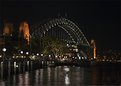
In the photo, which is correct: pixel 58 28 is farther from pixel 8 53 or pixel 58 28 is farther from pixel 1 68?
pixel 1 68

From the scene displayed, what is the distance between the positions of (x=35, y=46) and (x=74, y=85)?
10257 cm

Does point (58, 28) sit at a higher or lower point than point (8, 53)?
higher

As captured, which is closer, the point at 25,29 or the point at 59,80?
the point at 59,80

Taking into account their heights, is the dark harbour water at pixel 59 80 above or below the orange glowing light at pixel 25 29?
below

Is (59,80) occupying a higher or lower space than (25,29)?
lower

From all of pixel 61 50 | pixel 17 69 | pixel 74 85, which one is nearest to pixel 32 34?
pixel 61 50

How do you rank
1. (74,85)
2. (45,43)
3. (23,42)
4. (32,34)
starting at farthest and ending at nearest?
(32,34)
(23,42)
(45,43)
(74,85)

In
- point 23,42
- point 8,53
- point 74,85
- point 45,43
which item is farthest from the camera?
point 23,42

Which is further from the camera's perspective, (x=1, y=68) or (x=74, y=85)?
(x=1, y=68)

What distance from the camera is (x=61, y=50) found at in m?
158

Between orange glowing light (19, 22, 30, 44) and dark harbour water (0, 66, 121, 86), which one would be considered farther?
orange glowing light (19, 22, 30, 44)

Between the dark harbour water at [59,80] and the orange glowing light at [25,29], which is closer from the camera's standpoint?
the dark harbour water at [59,80]

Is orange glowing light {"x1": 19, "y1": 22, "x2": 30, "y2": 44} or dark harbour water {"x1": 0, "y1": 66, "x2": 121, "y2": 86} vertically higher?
orange glowing light {"x1": 19, "y1": 22, "x2": 30, "y2": 44}

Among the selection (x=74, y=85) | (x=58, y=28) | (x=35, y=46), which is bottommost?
(x=74, y=85)
